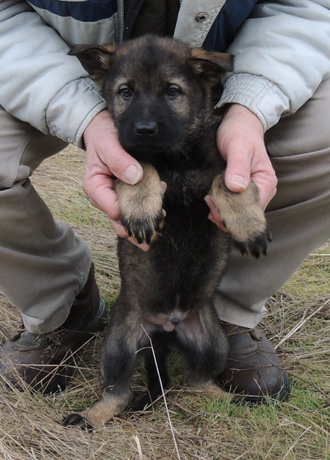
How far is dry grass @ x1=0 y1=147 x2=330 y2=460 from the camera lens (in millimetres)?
2668

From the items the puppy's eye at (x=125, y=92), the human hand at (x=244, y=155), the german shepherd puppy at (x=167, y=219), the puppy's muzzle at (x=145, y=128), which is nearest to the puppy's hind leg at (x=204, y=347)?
the german shepherd puppy at (x=167, y=219)

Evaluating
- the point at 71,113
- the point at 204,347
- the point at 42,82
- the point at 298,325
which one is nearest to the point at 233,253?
the point at 204,347

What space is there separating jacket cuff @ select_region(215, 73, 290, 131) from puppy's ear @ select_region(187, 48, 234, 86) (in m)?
0.09

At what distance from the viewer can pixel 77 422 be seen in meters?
2.97

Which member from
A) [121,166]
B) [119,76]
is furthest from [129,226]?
[119,76]

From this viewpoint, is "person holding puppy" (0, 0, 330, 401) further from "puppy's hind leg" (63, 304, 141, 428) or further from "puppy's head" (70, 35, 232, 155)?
"puppy's hind leg" (63, 304, 141, 428)

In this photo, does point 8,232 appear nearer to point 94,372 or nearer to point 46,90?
point 46,90

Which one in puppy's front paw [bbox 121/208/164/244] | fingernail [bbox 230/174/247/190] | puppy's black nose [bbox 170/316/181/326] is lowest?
puppy's black nose [bbox 170/316/181/326]

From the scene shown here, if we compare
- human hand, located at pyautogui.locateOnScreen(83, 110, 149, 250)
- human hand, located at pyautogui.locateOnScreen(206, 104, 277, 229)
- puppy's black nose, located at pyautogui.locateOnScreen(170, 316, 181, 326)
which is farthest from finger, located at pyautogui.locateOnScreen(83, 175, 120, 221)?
puppy's black nose, located at pyautogui.locateOnScreen(170, 316, 181, 326)

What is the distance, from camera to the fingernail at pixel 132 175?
105 inches

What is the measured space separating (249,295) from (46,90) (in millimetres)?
1317

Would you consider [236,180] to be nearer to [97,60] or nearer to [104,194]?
[104,194]

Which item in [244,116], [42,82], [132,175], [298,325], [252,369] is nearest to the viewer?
[132,175]

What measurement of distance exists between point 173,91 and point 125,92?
20cm
